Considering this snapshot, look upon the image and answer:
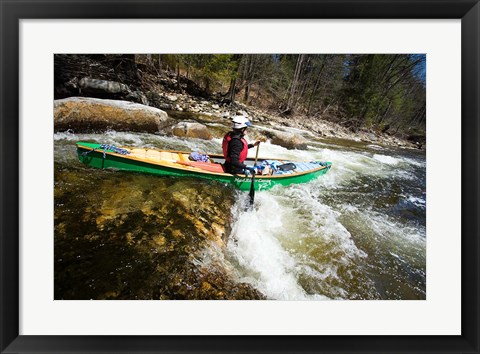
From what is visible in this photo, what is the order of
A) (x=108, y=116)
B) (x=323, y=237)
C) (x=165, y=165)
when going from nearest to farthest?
(x=323, y=237)
(x=165, y=165)
(x=108, y=116)

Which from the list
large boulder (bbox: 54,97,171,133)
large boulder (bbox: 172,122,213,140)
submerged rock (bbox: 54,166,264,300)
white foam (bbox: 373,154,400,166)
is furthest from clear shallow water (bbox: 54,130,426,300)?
white foam (bbox: 373,154,400,166)

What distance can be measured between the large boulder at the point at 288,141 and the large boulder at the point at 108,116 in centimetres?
353

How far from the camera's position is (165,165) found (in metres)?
3.30

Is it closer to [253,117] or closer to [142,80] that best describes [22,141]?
[142,80]

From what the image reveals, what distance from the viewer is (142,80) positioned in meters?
6.79

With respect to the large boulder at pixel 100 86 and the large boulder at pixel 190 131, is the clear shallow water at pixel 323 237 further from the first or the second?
the large boulder at pixel 100 86

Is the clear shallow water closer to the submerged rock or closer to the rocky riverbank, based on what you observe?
the submerged rock

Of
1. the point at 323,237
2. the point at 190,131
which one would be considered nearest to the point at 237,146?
the point at 323,237

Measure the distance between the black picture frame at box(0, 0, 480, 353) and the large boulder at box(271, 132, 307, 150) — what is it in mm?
5832

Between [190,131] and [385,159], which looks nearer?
[190,131]

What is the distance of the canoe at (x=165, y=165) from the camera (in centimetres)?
318
